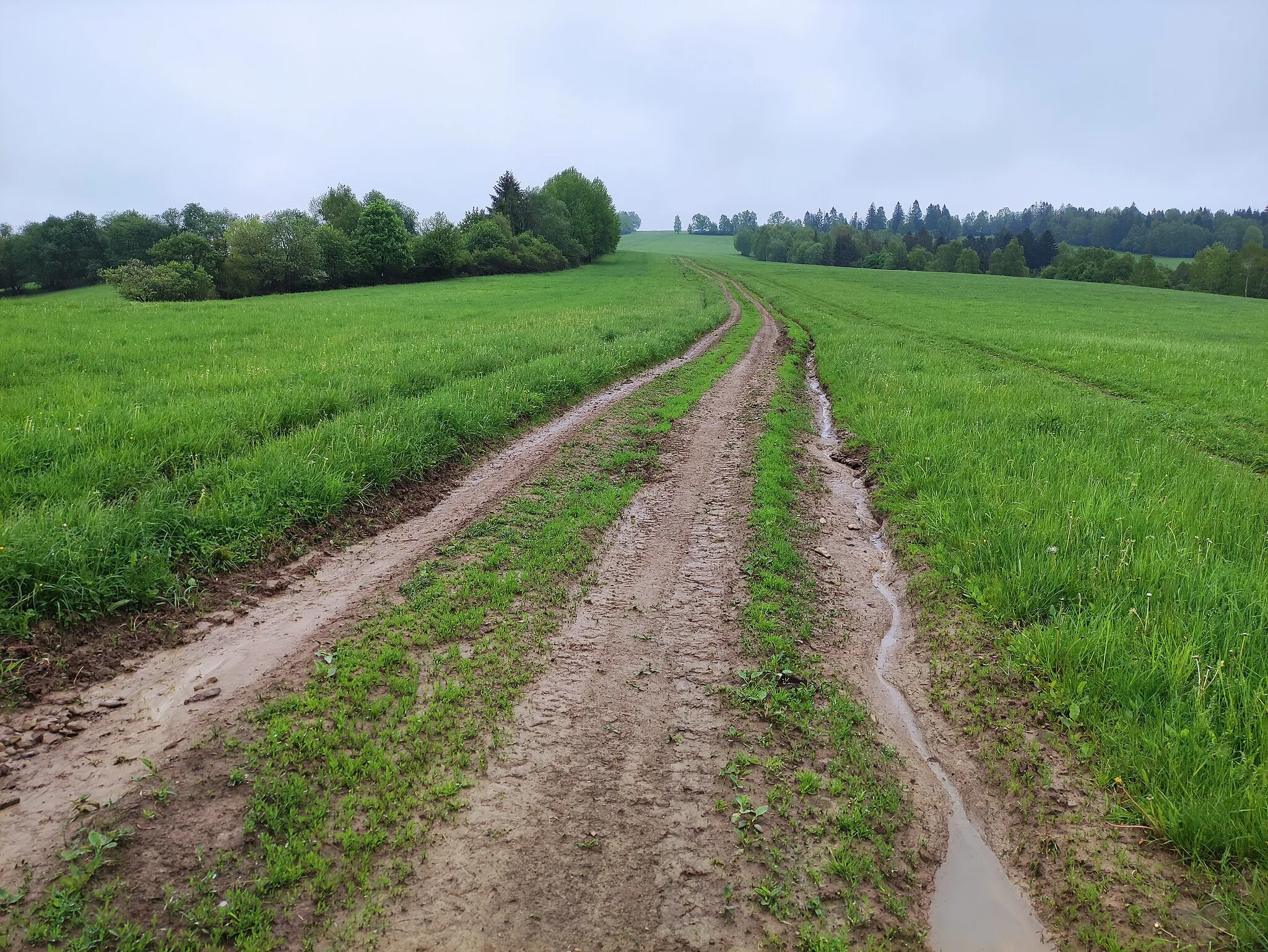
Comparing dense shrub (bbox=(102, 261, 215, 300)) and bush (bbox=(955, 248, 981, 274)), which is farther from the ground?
bush (bbox=(955, 248, 981, 274))

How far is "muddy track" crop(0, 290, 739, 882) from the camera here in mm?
3225

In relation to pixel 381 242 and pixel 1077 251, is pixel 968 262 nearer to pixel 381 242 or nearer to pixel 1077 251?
pixel 1077 251

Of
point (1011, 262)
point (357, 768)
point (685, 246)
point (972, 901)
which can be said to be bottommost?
point (972, 901)

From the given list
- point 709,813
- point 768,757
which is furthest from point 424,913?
point 768,757

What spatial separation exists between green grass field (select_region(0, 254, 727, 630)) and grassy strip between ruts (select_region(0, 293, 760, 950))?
219cm

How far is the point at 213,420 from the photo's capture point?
8.44 metres

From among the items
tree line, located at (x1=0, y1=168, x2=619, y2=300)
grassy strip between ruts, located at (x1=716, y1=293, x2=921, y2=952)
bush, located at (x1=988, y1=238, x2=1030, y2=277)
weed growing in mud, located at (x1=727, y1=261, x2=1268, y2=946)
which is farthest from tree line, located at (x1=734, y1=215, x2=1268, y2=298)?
grassy strip between ruts, located at (x1=716, y1=293, x2=921, y2=952)

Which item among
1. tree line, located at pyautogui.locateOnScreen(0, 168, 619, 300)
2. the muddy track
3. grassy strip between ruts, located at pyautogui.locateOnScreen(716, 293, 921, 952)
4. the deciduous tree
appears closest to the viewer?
A: grassy strip between ruts, located at pyautogui.locateOnScreen(716, 293, 921, 952)

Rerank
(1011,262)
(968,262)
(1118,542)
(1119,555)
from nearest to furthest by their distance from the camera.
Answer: (1119,555) → (1118,542) → (1011,262) → (968,262)

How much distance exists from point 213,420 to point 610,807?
8.12 meters

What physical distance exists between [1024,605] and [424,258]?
69774mm

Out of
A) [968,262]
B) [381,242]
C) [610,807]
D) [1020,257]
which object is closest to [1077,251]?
[1020,257]

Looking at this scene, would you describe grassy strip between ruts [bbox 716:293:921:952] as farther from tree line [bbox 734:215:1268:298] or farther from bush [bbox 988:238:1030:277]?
bush [bbox 988:238:1030:277]

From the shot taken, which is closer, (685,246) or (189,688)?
(189,688)
